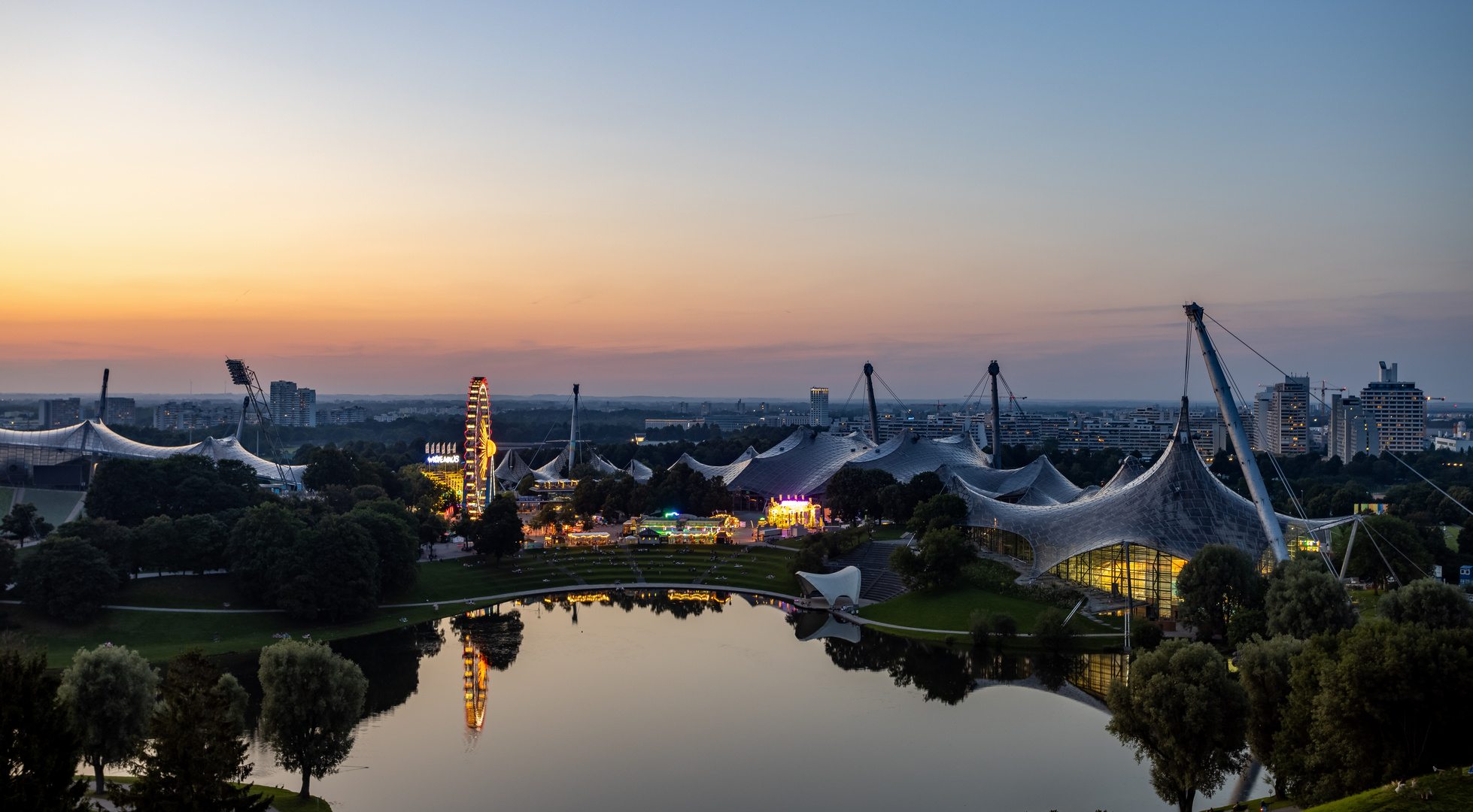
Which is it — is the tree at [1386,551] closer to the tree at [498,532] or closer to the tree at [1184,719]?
the tree at [1184,719]

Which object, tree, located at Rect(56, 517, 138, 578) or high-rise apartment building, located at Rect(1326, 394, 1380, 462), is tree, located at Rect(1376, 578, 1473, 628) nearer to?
tree, located at Rect(56, 517, 138, 578)

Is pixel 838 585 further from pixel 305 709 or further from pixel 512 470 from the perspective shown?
pixel 512 470

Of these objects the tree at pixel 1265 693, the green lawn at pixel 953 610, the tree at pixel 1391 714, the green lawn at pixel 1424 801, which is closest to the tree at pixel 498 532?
the green lawn at pixel 953 610

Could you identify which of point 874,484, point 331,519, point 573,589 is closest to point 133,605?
point 331,519

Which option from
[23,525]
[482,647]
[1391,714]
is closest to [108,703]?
[482,647]

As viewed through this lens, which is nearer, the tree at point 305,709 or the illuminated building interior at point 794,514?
the tree at point 305,709

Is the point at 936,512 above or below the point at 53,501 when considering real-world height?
above

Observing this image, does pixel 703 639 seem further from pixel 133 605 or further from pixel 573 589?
pixel 133 605
